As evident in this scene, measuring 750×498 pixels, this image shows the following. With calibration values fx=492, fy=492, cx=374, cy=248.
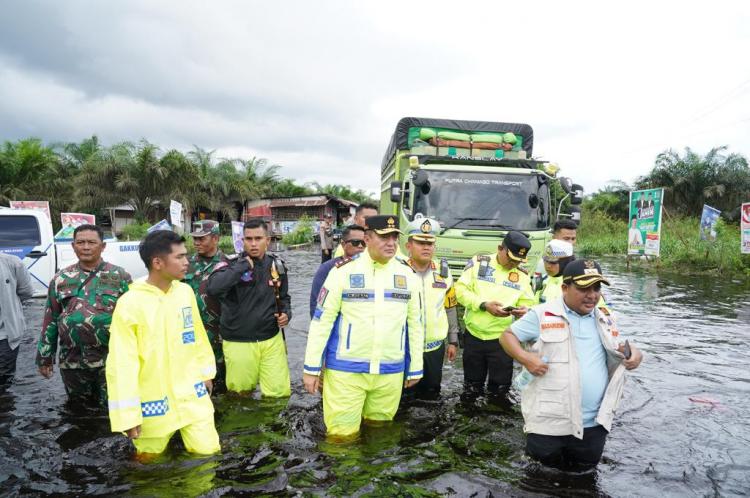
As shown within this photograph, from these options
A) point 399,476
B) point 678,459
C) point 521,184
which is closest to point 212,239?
point 399,476

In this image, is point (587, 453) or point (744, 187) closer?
point (587, 453)

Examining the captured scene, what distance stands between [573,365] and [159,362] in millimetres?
2659

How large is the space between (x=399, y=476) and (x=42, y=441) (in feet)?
10.1

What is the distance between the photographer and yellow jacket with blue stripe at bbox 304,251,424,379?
3611mm

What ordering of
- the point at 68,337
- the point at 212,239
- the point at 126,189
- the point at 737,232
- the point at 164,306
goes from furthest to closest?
the point at 126,189 → the point at 737,232 → the point at 212,239 → the point at 68,337 → the point at 164,306

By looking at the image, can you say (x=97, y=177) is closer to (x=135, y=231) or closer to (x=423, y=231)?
(x=135, y=231)

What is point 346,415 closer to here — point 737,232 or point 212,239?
point 212,239

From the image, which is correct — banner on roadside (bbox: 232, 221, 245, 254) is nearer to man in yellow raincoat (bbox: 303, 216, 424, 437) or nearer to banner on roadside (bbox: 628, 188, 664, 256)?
man in yellow raincoat (bbox: 303, 216, 424, 437)

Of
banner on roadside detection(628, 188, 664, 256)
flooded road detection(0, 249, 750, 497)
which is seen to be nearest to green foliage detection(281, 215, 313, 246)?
banner on roadside detection(628, 188, 664, 256)

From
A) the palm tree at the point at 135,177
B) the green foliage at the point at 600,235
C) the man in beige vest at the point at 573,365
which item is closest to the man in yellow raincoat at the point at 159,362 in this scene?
the man in beige vest at the point at 573,365

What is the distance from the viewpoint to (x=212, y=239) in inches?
201

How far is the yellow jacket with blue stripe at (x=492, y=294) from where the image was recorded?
187 inches

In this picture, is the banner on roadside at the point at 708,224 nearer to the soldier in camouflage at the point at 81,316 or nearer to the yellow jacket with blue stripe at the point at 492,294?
the yellow jacket with blue stripe at the point at 492,294

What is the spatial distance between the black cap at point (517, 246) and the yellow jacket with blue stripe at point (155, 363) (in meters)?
2.83
